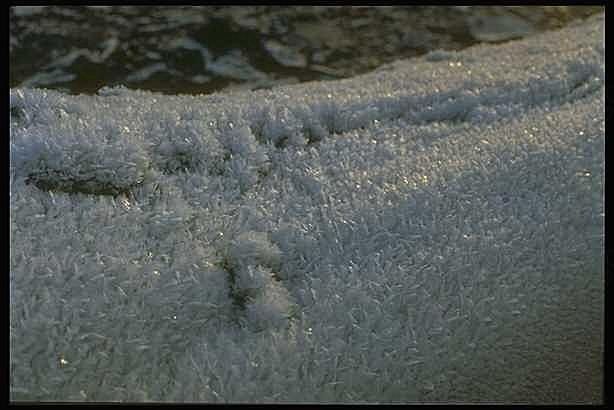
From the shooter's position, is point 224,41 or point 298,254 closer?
point 298,254

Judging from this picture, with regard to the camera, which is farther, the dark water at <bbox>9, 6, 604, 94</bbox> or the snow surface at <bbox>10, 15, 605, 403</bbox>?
the dark water at <bbox>9, 6, 604, 94</bbox>

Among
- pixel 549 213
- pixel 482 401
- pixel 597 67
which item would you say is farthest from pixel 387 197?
pixel 597 67

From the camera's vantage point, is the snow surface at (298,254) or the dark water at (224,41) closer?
the snow surface at (298,254)
